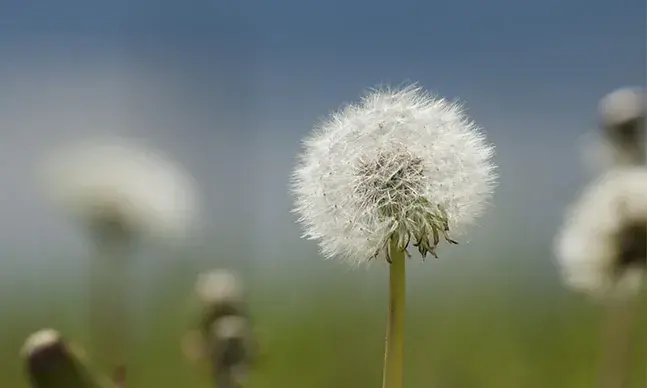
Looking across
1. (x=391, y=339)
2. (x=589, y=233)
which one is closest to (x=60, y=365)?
(x=391, y=339)

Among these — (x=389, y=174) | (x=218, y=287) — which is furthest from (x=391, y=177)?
(x=218, y=287)

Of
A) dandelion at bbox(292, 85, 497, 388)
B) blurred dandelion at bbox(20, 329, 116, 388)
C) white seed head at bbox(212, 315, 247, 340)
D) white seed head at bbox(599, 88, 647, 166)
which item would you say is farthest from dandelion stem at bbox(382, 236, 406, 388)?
white seed head at bbox(599, 88, 647, 166)

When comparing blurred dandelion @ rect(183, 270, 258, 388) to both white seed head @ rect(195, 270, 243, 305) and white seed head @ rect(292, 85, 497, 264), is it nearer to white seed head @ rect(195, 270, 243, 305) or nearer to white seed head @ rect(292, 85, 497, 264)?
white seed head @ rect(195, 270, 243, 305)

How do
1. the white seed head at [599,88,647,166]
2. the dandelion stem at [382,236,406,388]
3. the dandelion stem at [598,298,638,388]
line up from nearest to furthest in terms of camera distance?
1. the dandelion stem at [382,236,406,388]
2. the dandelion stem at [598,298,638,388]
3. the white seed head at [599,88,647,166]

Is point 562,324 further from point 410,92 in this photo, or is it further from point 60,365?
point 60,365

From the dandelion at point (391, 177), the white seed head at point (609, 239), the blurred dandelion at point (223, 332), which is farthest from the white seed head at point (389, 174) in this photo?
the white seed head at point (609, 239)

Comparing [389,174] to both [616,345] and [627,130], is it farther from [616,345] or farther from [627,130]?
[627,130]
